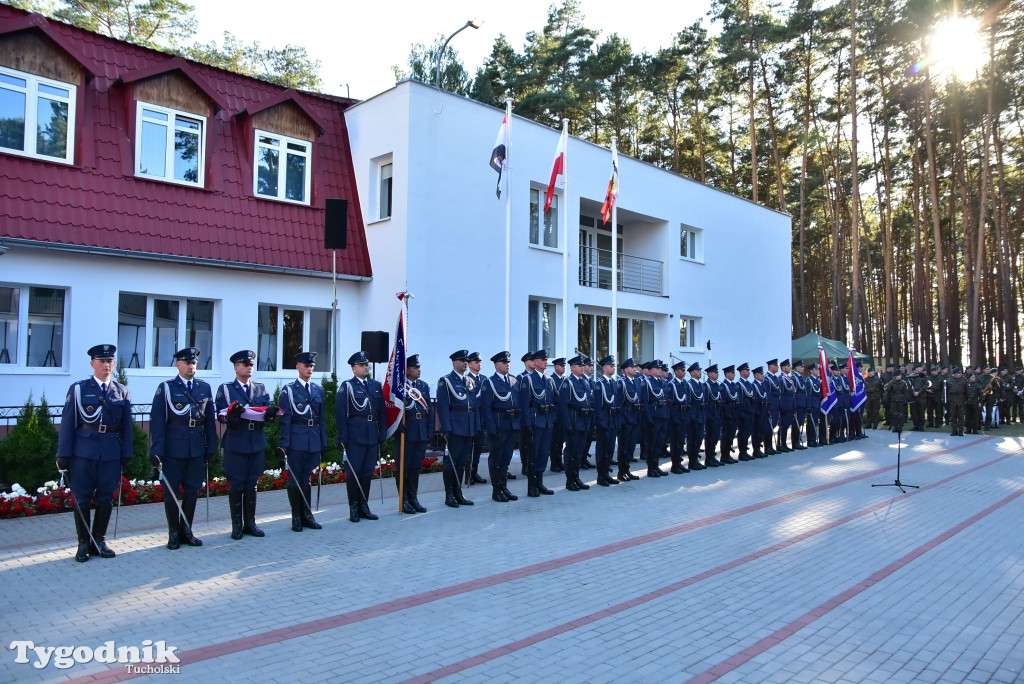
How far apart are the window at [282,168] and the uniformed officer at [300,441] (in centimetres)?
767

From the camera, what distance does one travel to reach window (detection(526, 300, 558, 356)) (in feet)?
63.3

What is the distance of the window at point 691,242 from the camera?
81.0ft

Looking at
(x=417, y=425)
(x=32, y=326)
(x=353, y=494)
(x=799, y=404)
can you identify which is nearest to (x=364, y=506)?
(x=353, y=494)

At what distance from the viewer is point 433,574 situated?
6824 mm

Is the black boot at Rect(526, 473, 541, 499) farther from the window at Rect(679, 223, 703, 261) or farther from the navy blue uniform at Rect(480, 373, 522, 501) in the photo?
the window at Rect(679, 223, 703, 261)

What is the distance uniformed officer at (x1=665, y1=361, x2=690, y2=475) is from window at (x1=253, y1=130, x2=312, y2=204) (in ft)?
28.1

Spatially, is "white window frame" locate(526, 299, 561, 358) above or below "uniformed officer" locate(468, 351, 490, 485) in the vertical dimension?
above

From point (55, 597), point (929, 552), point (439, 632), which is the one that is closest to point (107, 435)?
point (55, 597)

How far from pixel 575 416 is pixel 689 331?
13381mm

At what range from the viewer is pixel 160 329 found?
1383 centimetres

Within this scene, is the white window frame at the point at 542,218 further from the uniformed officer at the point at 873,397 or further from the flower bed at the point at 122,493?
the uniformed officer at the point at 873,397

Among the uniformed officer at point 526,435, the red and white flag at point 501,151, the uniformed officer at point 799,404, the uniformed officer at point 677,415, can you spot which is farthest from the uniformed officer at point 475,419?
the uniformed officer at point 799,404

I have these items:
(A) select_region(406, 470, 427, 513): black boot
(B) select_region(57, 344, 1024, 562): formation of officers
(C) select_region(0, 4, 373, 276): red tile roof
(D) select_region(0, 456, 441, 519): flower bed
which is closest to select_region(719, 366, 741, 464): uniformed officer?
(B) select_region(57, 344, 1024, 562): formation of officers

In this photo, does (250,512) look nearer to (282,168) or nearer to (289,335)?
(289,335)
